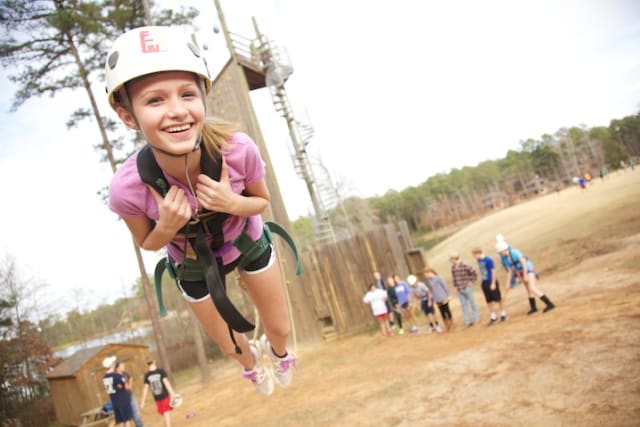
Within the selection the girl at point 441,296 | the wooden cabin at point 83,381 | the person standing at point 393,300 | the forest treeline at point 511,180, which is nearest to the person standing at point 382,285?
the person standing at point 393,300

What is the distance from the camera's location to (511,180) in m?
63.7

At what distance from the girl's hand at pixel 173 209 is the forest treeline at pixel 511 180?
49.0 m

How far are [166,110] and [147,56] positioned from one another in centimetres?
20

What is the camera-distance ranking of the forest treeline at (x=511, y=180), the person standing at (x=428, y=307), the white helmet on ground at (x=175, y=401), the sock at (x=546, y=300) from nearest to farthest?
the white helmet on ground at (x=175, y=401)
the sock at (x=546, y=300)
the person standing at (x=428, y=307)
the forest treeline at (x=511, y=180)

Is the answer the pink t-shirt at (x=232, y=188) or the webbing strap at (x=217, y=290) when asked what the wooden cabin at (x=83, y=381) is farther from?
the webbing strap at (x=217, y=290)

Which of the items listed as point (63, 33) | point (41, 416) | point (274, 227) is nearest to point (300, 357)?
point (274, 227)

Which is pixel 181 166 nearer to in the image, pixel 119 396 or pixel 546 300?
pixel 119 396

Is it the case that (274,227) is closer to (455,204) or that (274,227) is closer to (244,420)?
(244,420)

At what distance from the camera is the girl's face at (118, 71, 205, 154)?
56.2 inches

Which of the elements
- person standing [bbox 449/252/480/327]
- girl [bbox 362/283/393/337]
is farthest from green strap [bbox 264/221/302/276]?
girl [bbox 362/283/393/337]

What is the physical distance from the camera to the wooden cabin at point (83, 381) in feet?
56.5

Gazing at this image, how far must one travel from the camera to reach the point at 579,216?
781 inches

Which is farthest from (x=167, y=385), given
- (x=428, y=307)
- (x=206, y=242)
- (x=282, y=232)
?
(x=206, y=242)

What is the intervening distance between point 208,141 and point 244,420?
25.6ft
